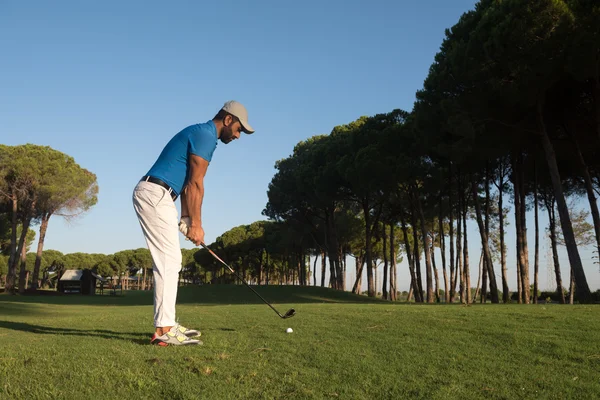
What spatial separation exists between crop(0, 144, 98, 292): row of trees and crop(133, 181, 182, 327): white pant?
104 ft

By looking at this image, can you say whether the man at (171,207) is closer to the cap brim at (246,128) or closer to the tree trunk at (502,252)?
the cap brim at (246,128)

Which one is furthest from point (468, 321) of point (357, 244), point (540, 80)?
point (357, 244)

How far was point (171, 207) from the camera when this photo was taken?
4.84 meters

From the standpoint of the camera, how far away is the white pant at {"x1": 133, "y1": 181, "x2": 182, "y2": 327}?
475 cm

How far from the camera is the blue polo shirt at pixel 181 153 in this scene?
4891mm

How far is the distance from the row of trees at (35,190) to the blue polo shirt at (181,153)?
31.7m

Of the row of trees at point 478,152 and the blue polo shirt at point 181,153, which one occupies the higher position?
the row of trees at point 478,152

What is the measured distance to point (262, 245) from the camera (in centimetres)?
6731

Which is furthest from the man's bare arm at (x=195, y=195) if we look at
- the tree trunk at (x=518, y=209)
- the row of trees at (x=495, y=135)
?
the tree trunk at (x=518, y=209)

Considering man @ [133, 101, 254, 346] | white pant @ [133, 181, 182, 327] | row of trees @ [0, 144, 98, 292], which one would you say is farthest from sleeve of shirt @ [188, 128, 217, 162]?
row of trees @ [0, 144, 98, 292]

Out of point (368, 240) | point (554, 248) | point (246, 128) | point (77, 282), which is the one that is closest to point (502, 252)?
point (554, 248)

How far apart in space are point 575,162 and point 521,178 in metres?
2.45

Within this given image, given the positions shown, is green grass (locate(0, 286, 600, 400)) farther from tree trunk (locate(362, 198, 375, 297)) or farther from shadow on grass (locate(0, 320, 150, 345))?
tree trunk (locate(362, 198, 375, 297))

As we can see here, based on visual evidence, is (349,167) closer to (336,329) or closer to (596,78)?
(596,78)
